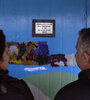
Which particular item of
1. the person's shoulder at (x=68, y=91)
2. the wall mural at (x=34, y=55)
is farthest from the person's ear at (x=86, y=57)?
the wall mural at (x=34, y=55)

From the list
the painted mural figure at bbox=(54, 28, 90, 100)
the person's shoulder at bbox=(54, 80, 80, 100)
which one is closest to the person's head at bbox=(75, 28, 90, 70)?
the painted mural figure at bbox=(54, 28, 90, 100)

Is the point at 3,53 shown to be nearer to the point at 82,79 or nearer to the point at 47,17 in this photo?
the point at 82,79

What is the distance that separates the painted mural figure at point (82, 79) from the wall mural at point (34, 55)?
116 centimetres

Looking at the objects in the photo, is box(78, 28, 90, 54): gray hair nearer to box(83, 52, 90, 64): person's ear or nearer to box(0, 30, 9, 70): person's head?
box(83, 52, 90, 64): person's ear

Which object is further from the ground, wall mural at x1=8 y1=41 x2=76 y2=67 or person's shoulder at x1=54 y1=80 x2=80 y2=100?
wall mural at x1=8 y1=41 x2=76 y2=67

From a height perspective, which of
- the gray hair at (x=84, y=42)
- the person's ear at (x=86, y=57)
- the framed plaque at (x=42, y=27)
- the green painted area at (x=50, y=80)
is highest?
the framed plaque at (x=42, y=27)

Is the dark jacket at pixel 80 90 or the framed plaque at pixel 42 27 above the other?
the framed plaque at pixel 42 27

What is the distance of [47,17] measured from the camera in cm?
245

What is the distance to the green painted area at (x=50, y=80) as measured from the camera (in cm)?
245

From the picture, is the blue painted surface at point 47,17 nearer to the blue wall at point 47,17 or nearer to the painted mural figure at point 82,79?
the blue wall at point 47,17

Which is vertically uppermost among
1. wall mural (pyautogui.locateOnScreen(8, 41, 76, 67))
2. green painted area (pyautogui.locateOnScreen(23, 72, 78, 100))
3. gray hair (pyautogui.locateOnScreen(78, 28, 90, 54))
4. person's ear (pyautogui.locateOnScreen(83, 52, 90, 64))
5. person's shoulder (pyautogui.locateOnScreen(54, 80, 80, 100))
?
gray hair (pyautogui.locateOnScreen(78, 28, 90, 54))

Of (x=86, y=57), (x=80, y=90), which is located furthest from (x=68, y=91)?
(x=86, y=57)

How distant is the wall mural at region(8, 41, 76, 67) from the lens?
8.02 ft

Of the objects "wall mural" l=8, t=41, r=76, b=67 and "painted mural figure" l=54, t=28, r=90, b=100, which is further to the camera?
"wall mural" l=8, t=41, r=76, b=67
